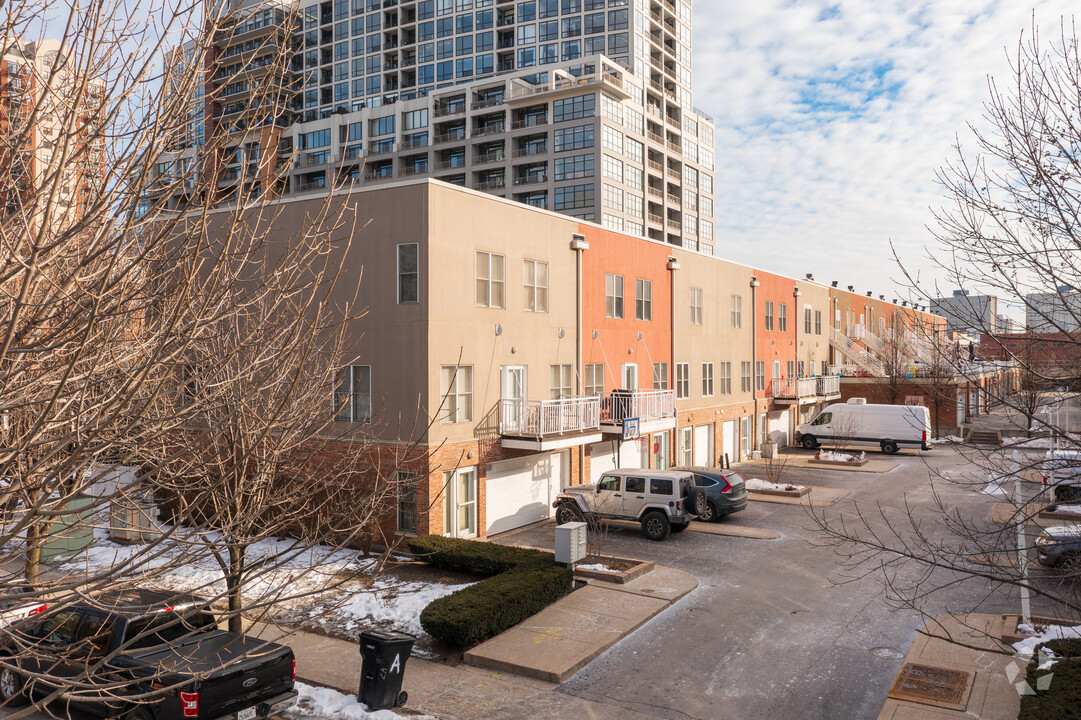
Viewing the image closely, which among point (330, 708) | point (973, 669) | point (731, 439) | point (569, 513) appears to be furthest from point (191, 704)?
point (731, 439)

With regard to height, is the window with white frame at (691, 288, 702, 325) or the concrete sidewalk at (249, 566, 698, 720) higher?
the window with white frame at (691, 288, 702, 325)

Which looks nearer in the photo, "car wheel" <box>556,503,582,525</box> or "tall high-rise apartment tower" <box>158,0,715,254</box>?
"car wheel" <box>556,503,582,525</box>

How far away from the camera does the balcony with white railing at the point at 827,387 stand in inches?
1769

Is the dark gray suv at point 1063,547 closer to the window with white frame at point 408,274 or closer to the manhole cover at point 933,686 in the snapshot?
the manhole cover at point 933,686

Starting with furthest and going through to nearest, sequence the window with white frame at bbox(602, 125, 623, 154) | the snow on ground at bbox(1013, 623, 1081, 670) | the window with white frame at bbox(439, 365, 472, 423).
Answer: the window with white frame at bbox(602, 125, 623, 154) < the window with white frame at bbox(439, 365, 472, 423) < the snow on ground at bbox(1013, 623, 1081, 670)

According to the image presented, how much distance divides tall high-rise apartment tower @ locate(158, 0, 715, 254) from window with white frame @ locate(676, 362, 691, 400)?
36.7 m

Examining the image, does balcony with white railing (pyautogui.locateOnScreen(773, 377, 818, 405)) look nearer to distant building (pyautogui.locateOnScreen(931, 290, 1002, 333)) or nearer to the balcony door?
the balcony door

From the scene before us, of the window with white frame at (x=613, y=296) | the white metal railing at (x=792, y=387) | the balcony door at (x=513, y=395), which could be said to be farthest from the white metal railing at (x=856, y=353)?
the balcony door at (x=513, y=395)

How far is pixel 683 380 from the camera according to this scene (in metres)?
31.5

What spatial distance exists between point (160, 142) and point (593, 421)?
19.9 m

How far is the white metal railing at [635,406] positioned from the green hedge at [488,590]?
8.69 m

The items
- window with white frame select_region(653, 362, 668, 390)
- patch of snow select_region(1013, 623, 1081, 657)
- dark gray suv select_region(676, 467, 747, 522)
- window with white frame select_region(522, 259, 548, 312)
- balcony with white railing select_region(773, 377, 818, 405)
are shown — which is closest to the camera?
patch of snow select_region(1013, 623, 1081, 657)

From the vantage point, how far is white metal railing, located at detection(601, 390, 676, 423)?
2506cm

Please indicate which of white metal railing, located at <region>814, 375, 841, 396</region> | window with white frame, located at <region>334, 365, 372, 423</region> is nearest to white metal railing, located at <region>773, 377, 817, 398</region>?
white metal railing, located at <region>814, 375, 841, 396</region>
